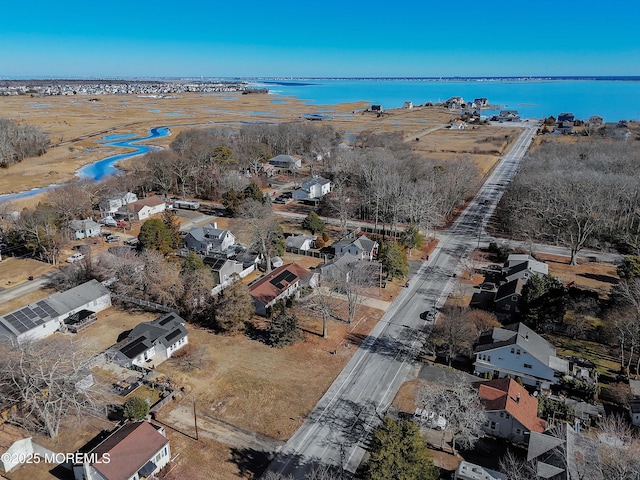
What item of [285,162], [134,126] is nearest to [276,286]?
[285,162]

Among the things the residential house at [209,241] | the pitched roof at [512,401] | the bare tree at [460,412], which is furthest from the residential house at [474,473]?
the residential house at [209,241]

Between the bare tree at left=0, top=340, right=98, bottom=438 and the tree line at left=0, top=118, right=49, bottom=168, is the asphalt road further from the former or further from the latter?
the tree line at left=0, top=118, right=49, bottom=168

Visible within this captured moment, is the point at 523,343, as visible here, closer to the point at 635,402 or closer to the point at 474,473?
the point at 635,402

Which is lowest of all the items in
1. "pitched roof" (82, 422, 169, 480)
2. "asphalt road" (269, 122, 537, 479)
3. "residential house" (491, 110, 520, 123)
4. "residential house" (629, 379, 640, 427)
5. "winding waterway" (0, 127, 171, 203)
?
"asphalt road" (269, 122, 537, 479)

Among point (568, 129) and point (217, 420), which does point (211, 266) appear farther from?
point (568, 129)

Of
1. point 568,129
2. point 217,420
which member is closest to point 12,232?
point 217,420

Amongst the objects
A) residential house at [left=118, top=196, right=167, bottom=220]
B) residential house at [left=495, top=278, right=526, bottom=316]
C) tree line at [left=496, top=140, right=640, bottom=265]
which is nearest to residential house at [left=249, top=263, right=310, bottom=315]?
residential house at [left=495, top=278, right=526, bottom=316]
